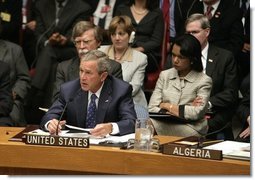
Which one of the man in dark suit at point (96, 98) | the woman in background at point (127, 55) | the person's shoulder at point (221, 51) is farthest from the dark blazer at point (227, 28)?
the man in dark suit at point (96, 98)

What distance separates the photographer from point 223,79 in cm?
528

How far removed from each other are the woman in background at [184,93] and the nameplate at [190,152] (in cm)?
129

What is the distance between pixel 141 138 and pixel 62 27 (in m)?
3.03

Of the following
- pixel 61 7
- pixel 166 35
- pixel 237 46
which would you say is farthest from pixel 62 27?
pixel 237 46

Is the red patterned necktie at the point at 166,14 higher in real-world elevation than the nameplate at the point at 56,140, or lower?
higher

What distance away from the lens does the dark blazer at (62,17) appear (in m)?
6.15

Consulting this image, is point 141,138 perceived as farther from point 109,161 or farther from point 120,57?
point 120,57

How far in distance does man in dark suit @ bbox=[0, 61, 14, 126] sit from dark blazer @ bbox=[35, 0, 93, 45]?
4.50 ft

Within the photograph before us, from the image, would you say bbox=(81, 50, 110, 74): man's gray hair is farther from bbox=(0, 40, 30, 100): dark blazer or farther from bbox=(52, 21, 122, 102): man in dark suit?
bbox=(0, 40, 30, 100): dark blazer

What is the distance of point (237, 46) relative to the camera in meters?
5.63

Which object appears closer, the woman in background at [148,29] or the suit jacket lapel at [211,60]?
the suit jacket lapel at [211,60]

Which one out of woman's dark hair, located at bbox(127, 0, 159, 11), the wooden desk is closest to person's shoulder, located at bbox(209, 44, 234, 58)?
woman's dark hair, located at bbox(127, 0, 159, 11)

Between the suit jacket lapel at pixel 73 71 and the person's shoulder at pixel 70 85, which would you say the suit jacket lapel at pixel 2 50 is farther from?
the person's shoulder at pixel 70 85

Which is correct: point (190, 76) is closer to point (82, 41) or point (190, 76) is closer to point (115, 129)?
point (82, 41)
